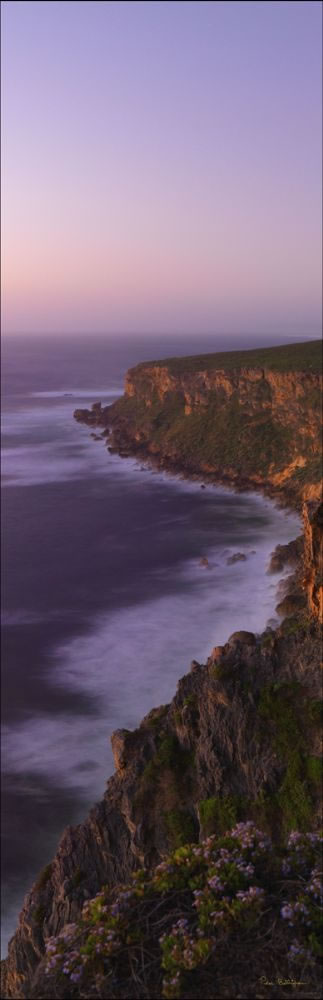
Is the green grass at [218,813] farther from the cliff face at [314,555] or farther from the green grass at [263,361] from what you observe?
the green grass at [263,361]

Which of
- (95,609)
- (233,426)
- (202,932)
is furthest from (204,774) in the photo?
(233,426)

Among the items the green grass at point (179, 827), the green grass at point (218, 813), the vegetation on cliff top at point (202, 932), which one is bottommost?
the green grass at point (179, 827)

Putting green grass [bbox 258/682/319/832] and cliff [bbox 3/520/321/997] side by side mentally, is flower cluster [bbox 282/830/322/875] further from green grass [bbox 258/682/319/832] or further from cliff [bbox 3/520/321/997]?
green grass [bbox 258/682/319/832]

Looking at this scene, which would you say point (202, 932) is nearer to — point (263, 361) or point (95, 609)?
point (95, 609)

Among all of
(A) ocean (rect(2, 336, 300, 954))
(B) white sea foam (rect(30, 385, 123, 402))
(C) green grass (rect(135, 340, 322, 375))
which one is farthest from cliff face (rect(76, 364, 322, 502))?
(B) white sea foam (rect(30, 385, 123, 402))

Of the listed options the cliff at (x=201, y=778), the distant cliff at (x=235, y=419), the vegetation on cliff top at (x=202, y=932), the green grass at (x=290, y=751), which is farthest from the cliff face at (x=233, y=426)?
the vegetation on cliff top at (x=202, y=932)

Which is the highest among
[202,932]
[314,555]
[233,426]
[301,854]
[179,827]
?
[233,426]

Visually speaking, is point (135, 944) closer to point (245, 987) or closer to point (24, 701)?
point (245, 987)
